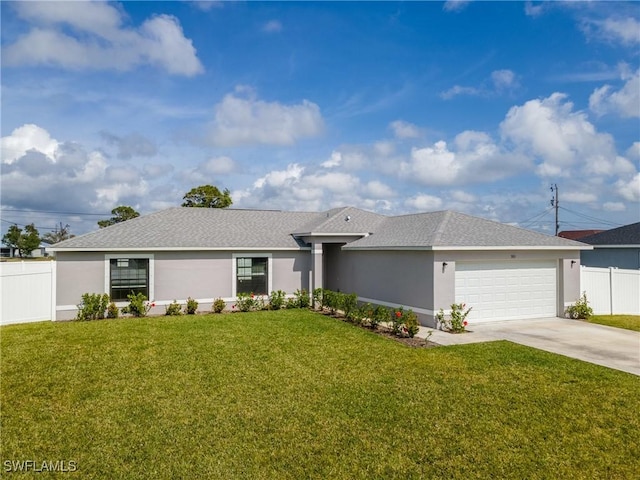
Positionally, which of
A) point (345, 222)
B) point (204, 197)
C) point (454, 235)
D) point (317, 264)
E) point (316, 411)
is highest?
point (204, 197)

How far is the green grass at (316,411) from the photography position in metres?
4.90

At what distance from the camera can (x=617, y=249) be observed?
22625 mm

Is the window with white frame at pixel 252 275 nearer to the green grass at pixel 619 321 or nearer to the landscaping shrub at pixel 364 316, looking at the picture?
the landscaping shrub at pixel 364 316

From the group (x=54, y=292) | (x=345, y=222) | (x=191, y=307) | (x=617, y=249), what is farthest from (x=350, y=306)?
(x=617, y=249)

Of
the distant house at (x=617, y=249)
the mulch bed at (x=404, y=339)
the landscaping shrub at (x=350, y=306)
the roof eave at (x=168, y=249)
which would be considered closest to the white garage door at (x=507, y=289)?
the mulch bed at (x=404, y=339)

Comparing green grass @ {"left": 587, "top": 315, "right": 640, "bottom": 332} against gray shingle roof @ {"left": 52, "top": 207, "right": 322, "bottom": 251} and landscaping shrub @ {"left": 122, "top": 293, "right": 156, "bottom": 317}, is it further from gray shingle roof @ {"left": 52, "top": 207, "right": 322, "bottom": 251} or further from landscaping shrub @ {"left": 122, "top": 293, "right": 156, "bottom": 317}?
landscaping shrub @ {"left": 122, "top": 293, "right": 156, "bottom": 317}

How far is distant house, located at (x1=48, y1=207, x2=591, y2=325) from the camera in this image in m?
13.9

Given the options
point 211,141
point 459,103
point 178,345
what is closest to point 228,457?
point 178,345

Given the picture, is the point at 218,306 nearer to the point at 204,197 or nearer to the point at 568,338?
the point at 568,338

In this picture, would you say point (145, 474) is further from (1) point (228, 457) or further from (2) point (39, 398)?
(2) point (39, 398)

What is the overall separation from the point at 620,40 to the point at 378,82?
376 inches

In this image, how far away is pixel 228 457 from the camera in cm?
502

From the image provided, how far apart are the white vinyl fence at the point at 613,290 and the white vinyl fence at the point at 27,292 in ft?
68.6

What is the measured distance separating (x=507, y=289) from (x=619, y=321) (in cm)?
424
